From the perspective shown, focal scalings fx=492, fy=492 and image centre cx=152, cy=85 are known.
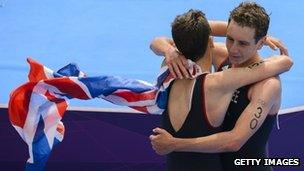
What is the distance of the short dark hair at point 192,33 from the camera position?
6.02ft

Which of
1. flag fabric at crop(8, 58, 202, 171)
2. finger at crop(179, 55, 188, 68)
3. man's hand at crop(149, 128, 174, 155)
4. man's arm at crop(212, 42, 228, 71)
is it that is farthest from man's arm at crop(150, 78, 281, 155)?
flag fabric at crop(8, 58, 202, 171)

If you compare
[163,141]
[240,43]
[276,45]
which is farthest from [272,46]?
[163,141]

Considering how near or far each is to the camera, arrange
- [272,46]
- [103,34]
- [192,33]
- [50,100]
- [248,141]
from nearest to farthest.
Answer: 1. [192,33]
2. [248,141]
3. [272,46]
4. [50,100]
5. [103,34]

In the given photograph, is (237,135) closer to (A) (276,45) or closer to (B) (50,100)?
(A) (276,45)

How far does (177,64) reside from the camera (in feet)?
6.27

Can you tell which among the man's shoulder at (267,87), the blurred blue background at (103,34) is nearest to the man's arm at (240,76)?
the man's shoulder at (267,87)

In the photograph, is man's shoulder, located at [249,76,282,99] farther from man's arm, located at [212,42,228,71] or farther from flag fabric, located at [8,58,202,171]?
flag fabric, located at [8,58,202,171]

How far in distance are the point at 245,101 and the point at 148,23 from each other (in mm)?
3891

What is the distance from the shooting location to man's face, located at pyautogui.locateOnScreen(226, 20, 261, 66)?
1.87 m

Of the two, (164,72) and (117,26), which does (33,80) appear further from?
(117,26)

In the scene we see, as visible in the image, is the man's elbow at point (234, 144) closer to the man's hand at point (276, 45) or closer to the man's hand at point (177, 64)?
the man's hand at point (177, 64)

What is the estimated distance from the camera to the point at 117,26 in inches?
222

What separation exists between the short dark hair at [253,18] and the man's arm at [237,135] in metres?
0.20

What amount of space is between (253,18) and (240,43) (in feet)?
0.37
